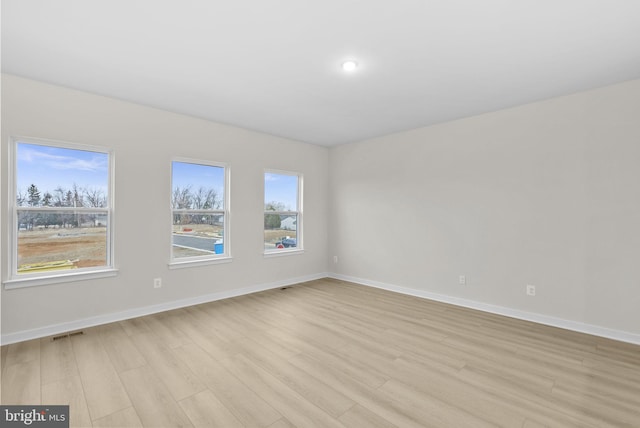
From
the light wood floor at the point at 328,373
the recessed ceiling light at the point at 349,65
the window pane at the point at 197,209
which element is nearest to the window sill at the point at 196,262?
the window pane at the point at 197,209

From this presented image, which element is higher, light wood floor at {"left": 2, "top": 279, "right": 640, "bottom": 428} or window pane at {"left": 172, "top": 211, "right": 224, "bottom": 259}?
window pane at {"left": 172, "top": 211, "right": 224, "bottom": 259}

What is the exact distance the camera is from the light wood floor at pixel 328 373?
1884 mm

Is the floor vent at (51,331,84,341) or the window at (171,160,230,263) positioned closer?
the floor vent at (51,331,84,341)

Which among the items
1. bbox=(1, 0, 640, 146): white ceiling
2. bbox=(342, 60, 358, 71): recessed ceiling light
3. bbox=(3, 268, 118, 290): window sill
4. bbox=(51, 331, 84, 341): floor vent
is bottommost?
bbox=(51, 331, 84, 341): floor vent

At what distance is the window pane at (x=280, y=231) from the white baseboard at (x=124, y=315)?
69 centimetres

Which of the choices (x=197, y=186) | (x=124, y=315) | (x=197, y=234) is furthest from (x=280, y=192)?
(x=124, y=315)

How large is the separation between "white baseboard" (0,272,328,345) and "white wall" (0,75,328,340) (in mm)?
12

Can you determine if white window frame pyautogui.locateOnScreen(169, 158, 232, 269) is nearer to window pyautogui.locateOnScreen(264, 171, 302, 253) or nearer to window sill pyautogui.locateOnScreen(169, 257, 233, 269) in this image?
window sill pyautogui.locateOnScreen(169, 257, 233, 269)

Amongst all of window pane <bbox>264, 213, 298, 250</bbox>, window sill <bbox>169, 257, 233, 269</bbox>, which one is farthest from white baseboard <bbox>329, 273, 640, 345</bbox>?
window sill <bbox>169, 257, 233, 269</bbox>

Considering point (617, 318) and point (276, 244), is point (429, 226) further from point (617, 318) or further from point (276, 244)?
point (276, 244)

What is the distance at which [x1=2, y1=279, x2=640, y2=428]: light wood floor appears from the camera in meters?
1.88

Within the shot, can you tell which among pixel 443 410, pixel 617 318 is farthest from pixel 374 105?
pixel 617 318

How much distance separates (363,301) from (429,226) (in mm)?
1539

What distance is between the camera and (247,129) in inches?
185
